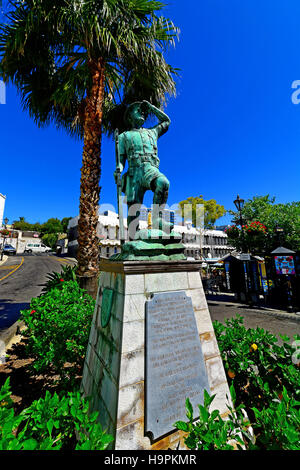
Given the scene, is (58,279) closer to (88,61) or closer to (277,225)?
(88,61)

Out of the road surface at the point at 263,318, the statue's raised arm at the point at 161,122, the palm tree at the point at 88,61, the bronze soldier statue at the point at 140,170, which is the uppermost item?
the palm tree at the point at 88,61

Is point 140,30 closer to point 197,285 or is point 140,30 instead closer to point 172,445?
point 197,285

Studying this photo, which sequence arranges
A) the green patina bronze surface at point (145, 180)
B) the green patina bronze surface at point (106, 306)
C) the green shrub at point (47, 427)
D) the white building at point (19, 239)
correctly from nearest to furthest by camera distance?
the green shrub at point (47, 427), the green patina bronze surface at point (106, 306), the green patina bronze surface at point (145, 180), the white building at point (19, 239)

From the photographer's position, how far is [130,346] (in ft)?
5.80

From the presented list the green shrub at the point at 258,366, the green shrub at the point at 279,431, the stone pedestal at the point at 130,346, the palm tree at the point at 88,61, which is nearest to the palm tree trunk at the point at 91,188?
the palm tree at the point at 88,61

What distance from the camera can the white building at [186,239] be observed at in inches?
854

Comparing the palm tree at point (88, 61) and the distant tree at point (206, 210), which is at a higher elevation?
the distant tree at point (206, 210)

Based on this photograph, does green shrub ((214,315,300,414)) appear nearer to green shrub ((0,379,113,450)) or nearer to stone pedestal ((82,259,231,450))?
stone pedestal ((82,259,231,450))

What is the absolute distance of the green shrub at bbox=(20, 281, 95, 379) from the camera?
8.86ft

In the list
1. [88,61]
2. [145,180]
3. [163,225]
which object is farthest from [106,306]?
[88,61]

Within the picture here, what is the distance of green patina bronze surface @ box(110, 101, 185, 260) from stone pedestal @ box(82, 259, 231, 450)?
0.78 ft

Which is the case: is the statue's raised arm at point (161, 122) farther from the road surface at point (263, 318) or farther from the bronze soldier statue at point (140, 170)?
the road surface at point (263, 318)
